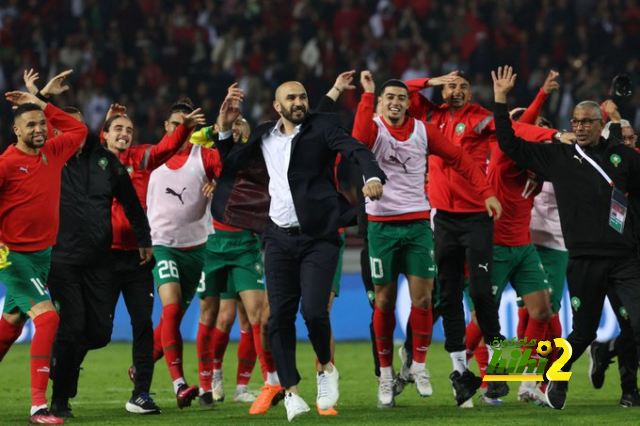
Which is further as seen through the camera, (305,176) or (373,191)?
(305,176)

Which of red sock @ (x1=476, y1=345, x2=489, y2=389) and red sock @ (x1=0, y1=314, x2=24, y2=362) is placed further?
red sock @ (x1=476, y1=345, x2=489, y2=389)

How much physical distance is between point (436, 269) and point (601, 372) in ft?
6.64

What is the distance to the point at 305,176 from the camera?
29.1 ft

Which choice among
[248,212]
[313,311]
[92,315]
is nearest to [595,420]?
[313,311]

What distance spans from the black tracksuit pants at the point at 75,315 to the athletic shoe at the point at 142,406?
1.64 feet

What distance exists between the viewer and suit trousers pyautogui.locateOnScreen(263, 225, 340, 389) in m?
8.71

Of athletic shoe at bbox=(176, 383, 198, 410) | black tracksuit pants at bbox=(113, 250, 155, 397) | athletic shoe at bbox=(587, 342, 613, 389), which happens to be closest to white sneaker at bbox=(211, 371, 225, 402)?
athletic shoe at bbox=(176, 383, 198, 410)

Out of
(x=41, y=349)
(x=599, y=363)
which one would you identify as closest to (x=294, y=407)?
(x=41, y=349)

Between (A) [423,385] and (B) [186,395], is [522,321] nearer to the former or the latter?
(A) [423,385]

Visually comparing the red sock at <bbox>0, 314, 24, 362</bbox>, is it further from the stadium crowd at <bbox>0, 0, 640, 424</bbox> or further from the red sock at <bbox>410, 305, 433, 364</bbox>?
the red sock at <bbox>410, 305, 433, 364</bbox>

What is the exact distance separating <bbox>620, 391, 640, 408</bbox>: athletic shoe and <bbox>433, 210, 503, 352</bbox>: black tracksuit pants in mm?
1224

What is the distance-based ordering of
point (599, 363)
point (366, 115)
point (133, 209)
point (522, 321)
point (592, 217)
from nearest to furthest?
point (592, 217) → point (366, 115) → point (133, 209) → point (599, 363) → point (522, 321)

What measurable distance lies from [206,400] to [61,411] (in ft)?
4.86

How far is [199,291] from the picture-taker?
11.2 meters
